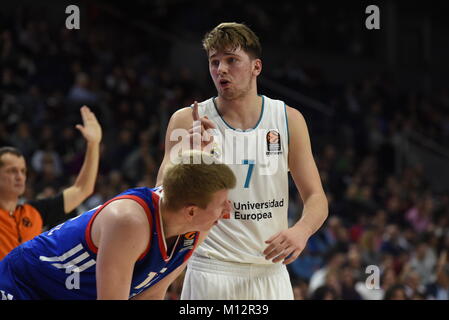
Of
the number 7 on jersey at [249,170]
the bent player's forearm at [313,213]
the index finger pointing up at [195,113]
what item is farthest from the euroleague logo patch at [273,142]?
the index finger pointing up at [195,113]

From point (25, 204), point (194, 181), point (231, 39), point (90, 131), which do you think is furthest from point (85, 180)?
point (194, 181)

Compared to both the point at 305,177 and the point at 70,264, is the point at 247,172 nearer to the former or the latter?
the point at 305,177

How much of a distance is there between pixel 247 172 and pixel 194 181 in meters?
1.21

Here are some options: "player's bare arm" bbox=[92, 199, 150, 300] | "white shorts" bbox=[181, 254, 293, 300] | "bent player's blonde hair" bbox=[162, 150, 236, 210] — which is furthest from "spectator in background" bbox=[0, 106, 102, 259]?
"bent player's blonde hair" bbox=[162, 150, 236, 210]

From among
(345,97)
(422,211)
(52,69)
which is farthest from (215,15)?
(422,211)

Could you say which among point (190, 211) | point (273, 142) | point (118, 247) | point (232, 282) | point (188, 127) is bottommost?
point (232, 282)

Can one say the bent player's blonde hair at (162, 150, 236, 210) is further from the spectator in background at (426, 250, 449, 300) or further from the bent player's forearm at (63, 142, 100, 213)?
the spectator in background at (426, 250, 449, 300)

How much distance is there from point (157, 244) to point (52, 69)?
859cm

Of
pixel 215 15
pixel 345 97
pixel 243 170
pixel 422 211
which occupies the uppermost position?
pixel 215 15

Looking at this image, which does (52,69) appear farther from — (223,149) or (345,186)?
(223,149)

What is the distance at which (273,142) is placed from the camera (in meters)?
4.14

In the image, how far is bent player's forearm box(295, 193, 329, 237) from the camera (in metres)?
3.76
